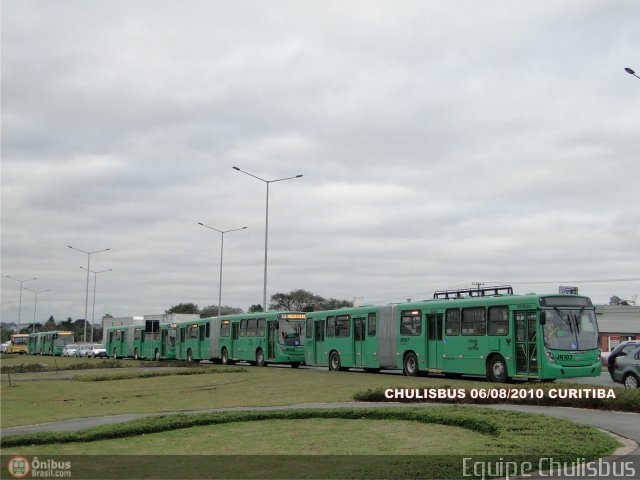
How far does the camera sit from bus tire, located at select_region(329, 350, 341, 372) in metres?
36.6

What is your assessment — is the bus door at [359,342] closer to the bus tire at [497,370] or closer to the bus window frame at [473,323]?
the bus window frame at [473,323]

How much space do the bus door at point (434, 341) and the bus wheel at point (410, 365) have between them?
1169 millimetres

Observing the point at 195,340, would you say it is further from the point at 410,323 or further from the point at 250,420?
the point at 250,420

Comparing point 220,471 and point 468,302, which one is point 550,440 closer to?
point 220,471

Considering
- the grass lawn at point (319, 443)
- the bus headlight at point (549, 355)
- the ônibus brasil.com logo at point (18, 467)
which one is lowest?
the ônibus brasil.com logo at point (18, 467)

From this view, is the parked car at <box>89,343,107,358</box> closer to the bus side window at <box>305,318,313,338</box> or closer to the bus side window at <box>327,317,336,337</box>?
the bus side window at <box>305,318,313,338</box>

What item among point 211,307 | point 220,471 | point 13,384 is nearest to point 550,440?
point 220,471

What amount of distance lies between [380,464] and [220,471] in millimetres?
2032

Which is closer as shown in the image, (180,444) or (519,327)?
(180,444)

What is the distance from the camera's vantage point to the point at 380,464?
9.66m

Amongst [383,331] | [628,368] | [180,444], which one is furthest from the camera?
[383,331]

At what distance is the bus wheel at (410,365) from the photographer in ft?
101

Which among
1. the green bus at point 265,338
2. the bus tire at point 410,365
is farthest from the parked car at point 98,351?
the bus tire at point 410,365

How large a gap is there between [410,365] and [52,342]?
2714 inches
